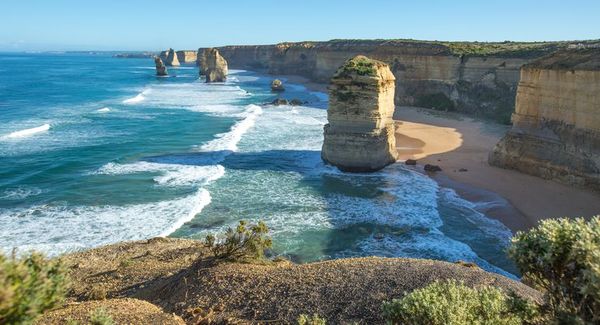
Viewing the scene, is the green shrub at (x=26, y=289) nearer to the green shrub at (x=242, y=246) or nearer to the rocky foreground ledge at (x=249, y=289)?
the rocky foreground ledge at (x=249, y=289)

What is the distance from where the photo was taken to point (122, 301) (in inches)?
359

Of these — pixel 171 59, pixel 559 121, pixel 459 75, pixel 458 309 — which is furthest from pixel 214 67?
pixel 458 309

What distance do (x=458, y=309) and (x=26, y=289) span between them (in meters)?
5.29

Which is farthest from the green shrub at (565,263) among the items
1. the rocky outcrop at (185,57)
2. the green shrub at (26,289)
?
the rocky outcrop at (185,57)

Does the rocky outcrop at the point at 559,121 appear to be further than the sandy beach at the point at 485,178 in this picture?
Yes

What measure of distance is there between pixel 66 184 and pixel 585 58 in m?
26.1

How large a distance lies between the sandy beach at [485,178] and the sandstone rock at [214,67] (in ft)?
172

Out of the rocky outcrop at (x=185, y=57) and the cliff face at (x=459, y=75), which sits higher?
the rocky outcrop at (x=185, y=57)

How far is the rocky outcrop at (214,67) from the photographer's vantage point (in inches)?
3310

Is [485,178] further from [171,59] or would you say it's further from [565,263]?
[171,59]

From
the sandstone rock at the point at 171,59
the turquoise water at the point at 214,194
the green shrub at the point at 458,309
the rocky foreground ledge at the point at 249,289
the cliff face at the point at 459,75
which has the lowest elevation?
the turquoise water at the point at 214,194

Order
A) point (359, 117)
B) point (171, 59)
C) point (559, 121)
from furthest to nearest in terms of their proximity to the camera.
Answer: point (171, 59) → point (359, 117) → point (559, 121)

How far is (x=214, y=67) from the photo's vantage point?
84000 millimetres

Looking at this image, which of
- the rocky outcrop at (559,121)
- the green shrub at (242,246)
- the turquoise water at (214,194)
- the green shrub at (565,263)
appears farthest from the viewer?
the rocky outcrop at (559,121)
